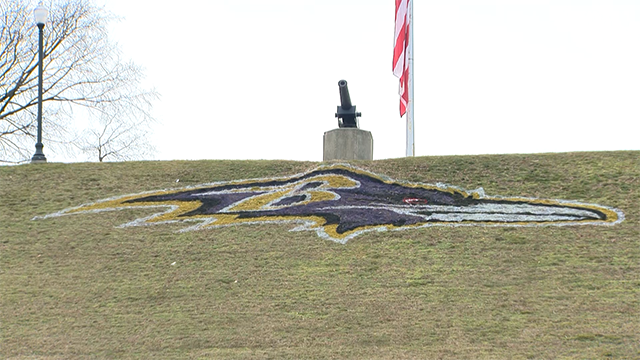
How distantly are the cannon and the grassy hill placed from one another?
13.1 ft

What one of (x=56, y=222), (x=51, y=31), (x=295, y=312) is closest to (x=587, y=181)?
(x=295, y=312)

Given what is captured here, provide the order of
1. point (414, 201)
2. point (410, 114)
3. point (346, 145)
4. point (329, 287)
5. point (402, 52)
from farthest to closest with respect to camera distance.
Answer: point (402, 52) < point (410, 114) < point (346, 145) < point (414, 201) < point (329, 287)

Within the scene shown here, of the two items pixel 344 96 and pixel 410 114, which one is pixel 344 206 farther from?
pixel 410 114

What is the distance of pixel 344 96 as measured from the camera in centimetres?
1994

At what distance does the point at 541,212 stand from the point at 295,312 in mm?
6367

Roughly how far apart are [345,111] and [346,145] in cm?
96

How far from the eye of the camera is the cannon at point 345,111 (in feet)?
65.2

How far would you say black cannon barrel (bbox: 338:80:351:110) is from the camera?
19.8 m

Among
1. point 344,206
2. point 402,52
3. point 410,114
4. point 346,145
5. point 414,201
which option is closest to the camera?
point 344,206

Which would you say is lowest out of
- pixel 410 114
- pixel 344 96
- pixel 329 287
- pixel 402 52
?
pixel 329 287

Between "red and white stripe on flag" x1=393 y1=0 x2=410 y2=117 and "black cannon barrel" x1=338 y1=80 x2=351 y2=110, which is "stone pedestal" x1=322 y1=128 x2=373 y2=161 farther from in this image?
"red and white stripe on flag" x1=393 y1=0 x2=410 y2=117

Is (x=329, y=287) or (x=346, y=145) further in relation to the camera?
(x=346, y=145)

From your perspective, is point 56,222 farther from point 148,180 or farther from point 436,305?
point 436,305

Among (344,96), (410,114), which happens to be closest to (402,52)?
(410,114)
